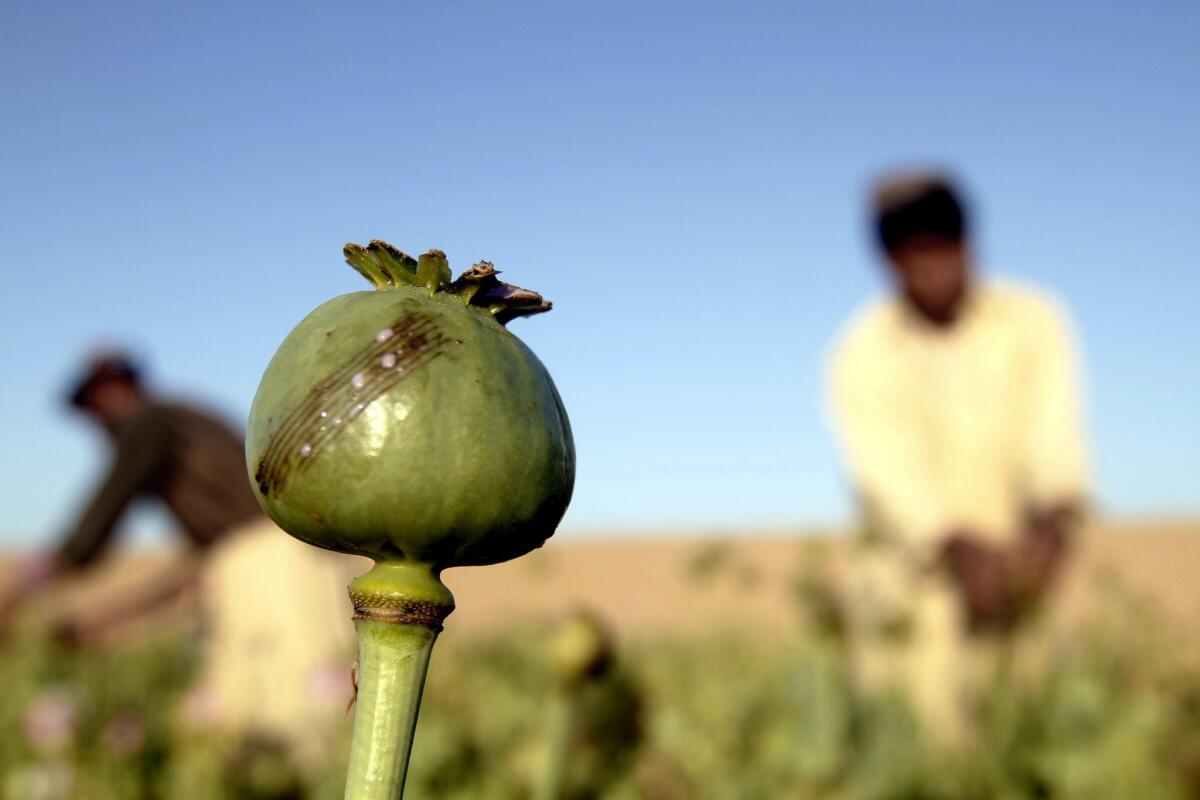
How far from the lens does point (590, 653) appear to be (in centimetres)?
109

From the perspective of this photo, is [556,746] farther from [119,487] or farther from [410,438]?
[119,487]

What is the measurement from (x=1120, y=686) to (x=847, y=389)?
1.59 m

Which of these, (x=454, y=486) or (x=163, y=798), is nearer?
(x=454, y=486)

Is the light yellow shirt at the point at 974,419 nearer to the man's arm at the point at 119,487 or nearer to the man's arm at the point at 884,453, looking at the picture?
the man's arm at the point at 884,453

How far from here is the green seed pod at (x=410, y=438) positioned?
0.40 meters

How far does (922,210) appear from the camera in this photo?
458 centimetres

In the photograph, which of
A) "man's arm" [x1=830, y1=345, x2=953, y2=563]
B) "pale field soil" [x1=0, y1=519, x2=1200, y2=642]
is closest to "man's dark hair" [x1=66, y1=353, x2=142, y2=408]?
"pale field soil" [x1=0, y1=519, x2=1200, y2=642]

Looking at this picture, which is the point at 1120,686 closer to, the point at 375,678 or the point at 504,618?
the point at 504,618

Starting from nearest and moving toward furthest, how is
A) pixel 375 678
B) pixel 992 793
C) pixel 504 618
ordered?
pixel 375 678 → pixel 992 793 → pixel 504 618

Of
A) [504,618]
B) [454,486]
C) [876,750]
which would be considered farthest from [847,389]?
[454,486]

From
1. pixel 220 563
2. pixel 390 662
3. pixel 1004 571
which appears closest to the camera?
pixel 390 662

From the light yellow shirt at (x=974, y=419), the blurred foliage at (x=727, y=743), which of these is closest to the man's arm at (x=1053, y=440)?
the light yellow shirt at (x=974, y=419)

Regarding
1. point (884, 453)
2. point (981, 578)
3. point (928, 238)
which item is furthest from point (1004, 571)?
point (928, 238)

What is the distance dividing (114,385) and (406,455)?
15.3ft
